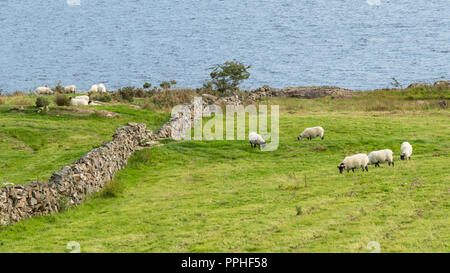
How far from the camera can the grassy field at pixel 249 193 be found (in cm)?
1314

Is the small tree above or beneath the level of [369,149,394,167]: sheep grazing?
above

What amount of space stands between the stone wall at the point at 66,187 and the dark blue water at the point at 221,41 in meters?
80.0

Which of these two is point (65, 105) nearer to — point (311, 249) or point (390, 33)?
point (311, 249)

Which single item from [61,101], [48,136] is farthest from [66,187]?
[61,101]

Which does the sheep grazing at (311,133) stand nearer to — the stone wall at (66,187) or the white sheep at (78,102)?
the stone wall at (66,187)

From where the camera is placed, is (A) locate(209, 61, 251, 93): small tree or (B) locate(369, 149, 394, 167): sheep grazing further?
(A) locate(209, 61, 251, 93): small tree

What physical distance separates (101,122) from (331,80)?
7680 cm

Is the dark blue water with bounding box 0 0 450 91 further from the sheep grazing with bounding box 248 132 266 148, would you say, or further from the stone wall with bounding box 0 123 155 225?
the stone wall with bounding box 0 123 155 225

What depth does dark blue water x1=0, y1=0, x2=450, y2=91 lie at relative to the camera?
374ft

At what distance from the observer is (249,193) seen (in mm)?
19922

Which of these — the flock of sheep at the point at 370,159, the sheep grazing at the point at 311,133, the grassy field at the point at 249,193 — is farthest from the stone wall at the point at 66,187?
the sheep grazing at the point at 311,133

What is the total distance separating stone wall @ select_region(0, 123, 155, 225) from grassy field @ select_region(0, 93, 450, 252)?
0.40 meters

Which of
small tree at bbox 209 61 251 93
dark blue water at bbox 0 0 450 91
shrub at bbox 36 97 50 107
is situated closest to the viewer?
shrub at bbox 36 97 50 107

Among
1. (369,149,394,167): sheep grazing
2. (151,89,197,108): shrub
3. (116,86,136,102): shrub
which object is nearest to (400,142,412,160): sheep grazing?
(369,149,394,167): sheep grazing
